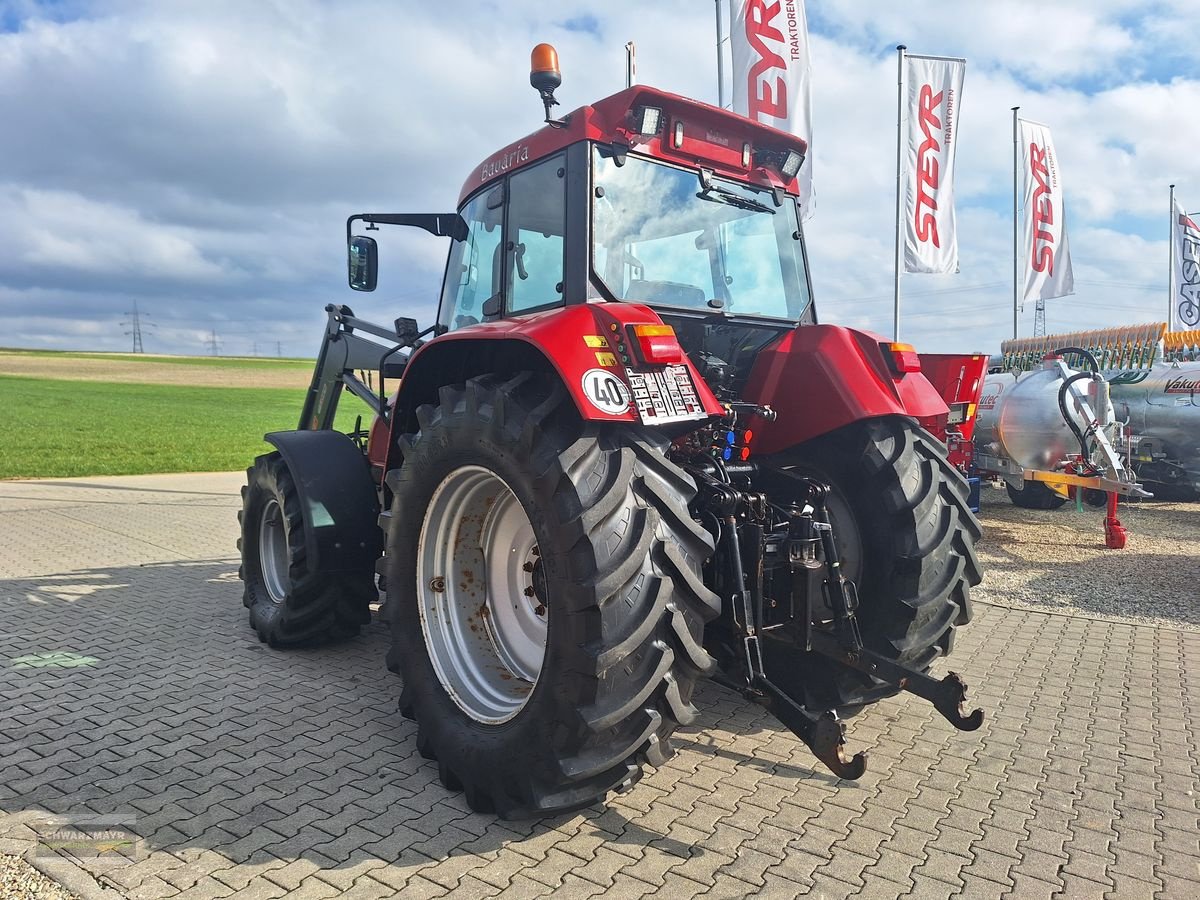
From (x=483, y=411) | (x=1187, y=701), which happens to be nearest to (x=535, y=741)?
(x=483, y=411)

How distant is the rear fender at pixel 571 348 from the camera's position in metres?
2.67

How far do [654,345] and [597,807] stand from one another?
165 centimetres

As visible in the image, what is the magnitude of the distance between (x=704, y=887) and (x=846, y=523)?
5.50 feet

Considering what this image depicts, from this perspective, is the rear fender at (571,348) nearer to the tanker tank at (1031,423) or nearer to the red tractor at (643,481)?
the red tractor at (643,481)

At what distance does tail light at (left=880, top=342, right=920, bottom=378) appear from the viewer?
137 inches

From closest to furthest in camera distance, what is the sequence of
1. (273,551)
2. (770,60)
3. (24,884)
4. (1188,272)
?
(24,884) → (273,551) → (770,60) → (1188,272)

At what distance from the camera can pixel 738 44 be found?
33.4ft

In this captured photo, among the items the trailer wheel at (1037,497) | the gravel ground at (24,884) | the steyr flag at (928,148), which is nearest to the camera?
the gravel ground at (24,884)

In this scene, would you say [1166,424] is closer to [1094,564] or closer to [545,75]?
[1094,564]

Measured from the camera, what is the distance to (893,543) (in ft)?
11.2

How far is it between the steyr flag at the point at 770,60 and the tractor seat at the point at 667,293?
7431 millimetres

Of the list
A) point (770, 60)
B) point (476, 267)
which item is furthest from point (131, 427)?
point (476, 267)

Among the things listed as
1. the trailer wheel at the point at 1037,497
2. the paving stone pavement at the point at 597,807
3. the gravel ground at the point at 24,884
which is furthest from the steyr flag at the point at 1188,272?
the gravel ground at the point at 24,884

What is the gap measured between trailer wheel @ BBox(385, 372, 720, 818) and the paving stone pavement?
251 mm
